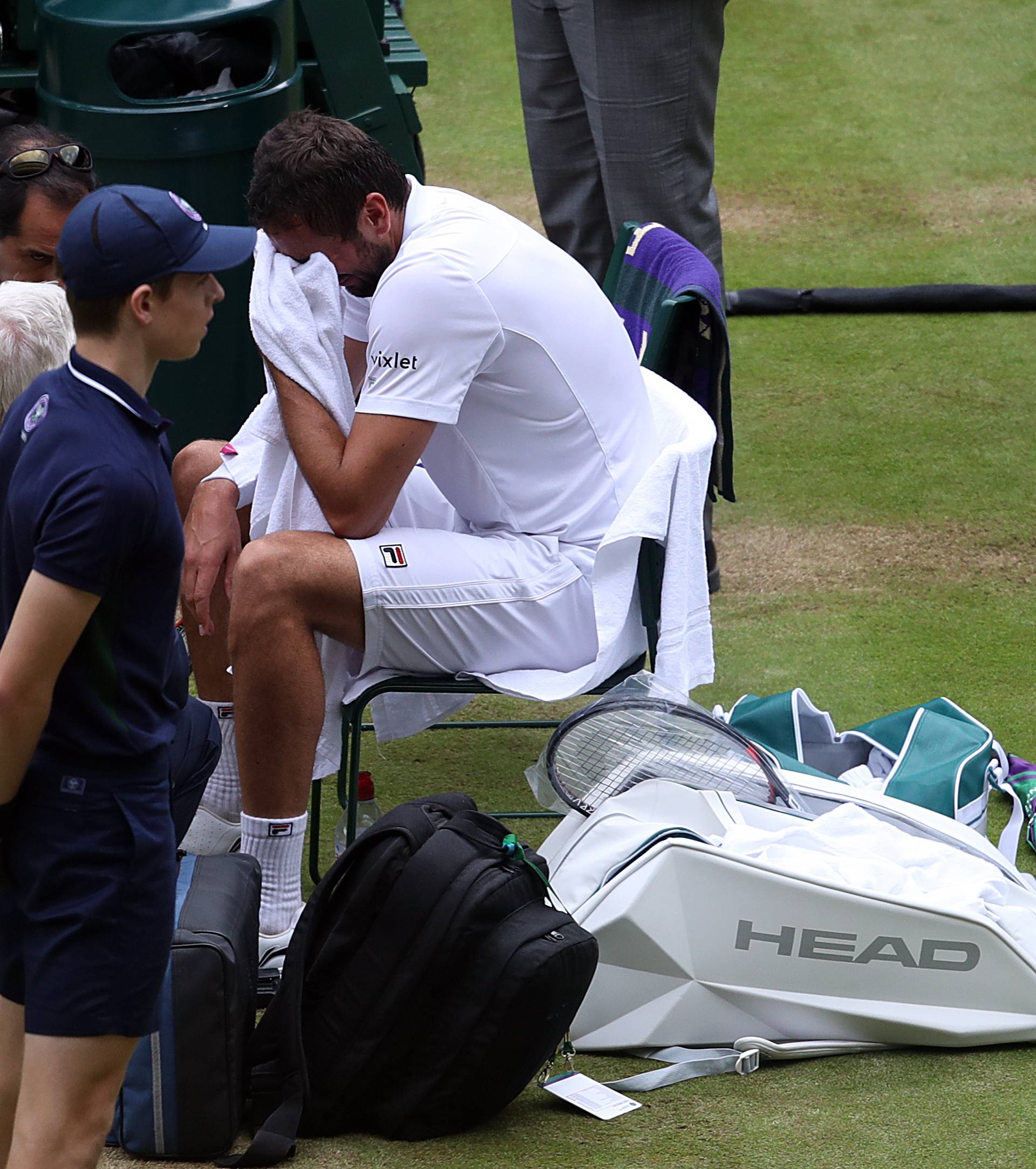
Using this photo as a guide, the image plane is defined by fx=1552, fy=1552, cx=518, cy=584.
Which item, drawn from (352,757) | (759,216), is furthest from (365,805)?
(759,216)

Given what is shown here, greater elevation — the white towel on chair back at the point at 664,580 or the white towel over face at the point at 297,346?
the white towel over face at the point at 297,346

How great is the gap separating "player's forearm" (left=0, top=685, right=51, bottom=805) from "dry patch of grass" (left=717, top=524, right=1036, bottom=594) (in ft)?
8.71

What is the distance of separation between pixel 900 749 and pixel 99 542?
1.91m

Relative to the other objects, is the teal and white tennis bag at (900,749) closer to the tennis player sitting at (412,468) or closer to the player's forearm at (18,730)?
the tennis player sitting at (412,468)

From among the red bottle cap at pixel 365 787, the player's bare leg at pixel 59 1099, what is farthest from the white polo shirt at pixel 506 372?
the player's bare leg at pixel 59 1099

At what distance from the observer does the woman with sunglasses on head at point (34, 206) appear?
285 centimetres

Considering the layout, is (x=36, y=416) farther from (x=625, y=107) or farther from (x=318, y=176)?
(x=625, y=107)

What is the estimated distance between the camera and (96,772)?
5.12ft

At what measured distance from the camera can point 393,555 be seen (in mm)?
2500

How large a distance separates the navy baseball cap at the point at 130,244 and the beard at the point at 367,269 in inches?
36.7

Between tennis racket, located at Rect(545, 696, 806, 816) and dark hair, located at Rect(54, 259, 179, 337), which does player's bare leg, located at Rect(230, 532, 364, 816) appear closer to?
tennis racket, located at Rect(545, 696, 806, 816)

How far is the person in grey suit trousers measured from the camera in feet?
11.6

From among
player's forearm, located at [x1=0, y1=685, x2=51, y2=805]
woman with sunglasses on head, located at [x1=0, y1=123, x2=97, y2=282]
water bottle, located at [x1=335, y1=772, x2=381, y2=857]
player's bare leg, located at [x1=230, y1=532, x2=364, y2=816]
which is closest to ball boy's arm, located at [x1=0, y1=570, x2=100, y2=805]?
player's forearm, located at [x1=0, y1=685, x2=51, y2=805]

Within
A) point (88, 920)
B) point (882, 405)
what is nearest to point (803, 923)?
point (88, 920)
